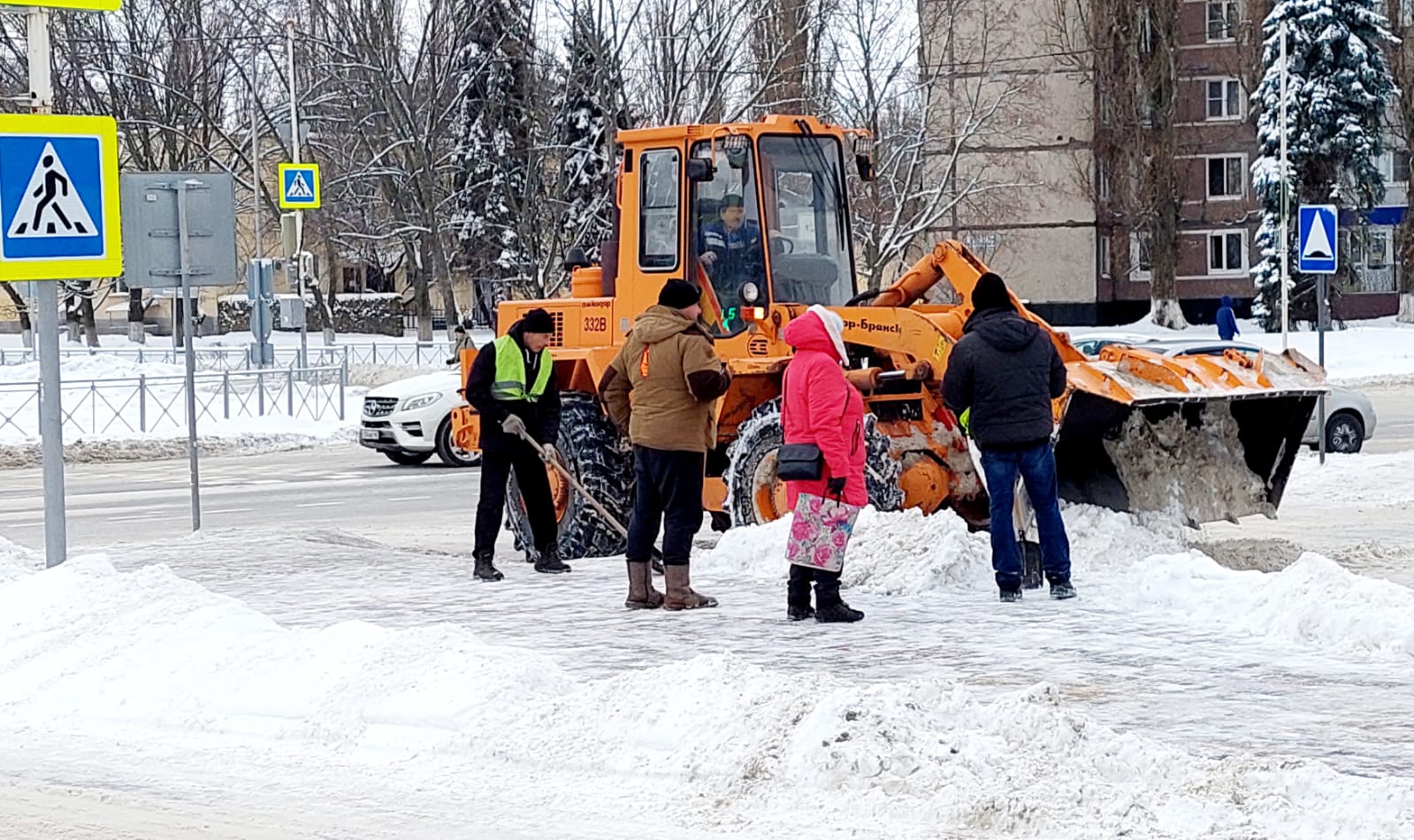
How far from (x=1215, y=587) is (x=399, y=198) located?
42555 mm

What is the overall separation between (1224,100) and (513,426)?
59365 millimetres

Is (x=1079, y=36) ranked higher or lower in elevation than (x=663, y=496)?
higher

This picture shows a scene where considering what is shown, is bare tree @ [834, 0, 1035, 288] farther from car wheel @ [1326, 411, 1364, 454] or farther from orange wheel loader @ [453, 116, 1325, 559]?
orange wheel loader @ [453, 116, 1325, 559]

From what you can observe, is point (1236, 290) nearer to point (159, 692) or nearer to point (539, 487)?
point (539, 487)

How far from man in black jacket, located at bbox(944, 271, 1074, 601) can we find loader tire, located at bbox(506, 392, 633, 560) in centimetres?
401

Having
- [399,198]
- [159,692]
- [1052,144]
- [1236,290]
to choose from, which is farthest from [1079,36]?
[159,692]

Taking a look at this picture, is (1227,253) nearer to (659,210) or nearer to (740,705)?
(659,210)

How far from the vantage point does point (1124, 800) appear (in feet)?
21.1

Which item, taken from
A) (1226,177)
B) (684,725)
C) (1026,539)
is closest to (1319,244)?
(1026,539)

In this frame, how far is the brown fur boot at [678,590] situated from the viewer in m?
10.8

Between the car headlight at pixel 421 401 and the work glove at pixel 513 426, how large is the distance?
12.5 metres

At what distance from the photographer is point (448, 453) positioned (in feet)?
80.7

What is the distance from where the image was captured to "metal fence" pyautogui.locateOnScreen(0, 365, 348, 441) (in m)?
30.0

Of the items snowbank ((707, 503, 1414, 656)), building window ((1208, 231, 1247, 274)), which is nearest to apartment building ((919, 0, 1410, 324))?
building window ((1208, 231, 1247, 274))
